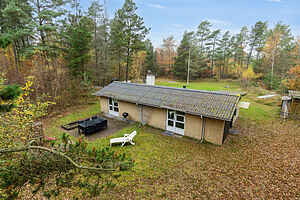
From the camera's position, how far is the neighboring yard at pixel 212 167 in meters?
5.59

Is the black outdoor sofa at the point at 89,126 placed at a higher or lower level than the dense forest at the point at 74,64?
lower

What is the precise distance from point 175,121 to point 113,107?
6251 millimetres

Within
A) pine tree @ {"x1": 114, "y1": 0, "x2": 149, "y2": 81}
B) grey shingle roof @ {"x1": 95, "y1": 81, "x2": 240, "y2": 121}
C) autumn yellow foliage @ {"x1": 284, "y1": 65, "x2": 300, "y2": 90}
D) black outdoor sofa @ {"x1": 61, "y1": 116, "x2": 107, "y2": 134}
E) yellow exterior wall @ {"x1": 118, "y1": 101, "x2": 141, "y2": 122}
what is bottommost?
black outdoor sofa @ {"x1": 61, "y1": 116, "x2": 107, "y2": 134}

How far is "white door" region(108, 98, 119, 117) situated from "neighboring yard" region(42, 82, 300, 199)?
10.0 ft

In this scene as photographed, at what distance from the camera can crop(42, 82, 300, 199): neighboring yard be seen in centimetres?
559

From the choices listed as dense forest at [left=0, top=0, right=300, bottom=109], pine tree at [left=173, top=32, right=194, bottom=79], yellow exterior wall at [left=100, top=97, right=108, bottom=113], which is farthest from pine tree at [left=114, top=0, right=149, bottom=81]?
pine tree at [left=173, top=32, right=194, bottom=79]

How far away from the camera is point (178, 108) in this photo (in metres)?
9.73

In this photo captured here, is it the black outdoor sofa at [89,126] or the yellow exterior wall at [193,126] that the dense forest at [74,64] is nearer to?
the black outdoor sofa at [89,126]

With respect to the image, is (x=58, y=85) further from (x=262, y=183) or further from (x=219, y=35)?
(x=219, y=35)

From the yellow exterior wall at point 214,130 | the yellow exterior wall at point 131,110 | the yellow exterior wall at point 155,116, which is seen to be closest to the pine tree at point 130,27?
the yellow exterior wall at point 131,110

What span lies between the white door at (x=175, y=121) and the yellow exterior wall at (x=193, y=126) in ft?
1.13

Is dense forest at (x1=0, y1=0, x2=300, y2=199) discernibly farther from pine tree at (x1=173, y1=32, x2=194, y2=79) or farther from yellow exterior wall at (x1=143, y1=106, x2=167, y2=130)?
yellow exterior wall at (x1=143, y1=106, x2=167, y2=130)

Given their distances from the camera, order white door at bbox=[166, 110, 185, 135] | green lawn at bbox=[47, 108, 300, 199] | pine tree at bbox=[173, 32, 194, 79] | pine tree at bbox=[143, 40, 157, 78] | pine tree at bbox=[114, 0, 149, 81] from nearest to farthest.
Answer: green lawn at bbox=[47, 108, 300, 199]
white door at bbox=[166, 110, 185, 135]
pine tree at bbox=[114, 0, 149, 81]
pine tree at bbox=[173, 32, 194, 79]
pine tree at bbox=[143, 40, 157, 78]

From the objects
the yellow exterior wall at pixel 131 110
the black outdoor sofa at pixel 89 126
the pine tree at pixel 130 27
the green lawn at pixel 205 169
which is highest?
the pine tree at pixel 130 27
